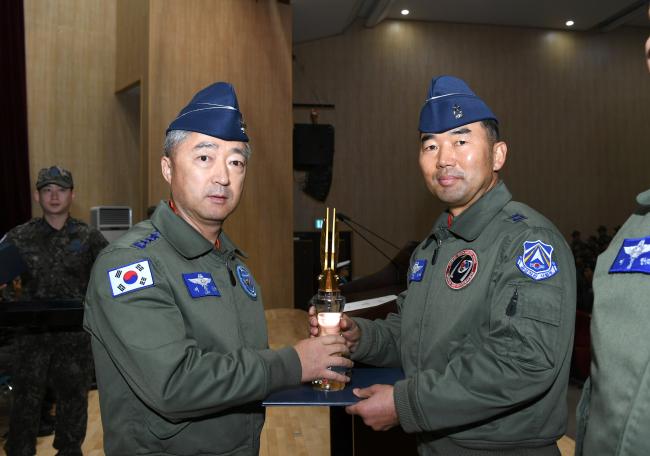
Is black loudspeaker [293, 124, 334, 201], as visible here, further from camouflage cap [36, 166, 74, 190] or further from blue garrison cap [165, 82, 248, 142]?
blue garrison cap [165, 82, 248, 142]

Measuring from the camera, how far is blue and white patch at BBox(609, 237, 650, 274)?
869 millimetres

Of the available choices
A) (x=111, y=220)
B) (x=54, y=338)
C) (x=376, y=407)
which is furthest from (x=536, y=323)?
(x=111, y=220)

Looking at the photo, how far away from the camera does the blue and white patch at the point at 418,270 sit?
1552 mm

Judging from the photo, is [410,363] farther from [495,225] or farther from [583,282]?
[583,282]

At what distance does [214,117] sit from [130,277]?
1.48 feet

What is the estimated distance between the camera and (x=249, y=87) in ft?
21.7

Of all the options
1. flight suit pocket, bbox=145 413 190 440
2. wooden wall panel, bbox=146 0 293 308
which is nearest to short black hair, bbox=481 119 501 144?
flight suit pocket, bbox=145 413 190 440

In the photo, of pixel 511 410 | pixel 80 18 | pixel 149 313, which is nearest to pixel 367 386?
pixel 511 410

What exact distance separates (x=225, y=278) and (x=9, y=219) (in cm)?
583

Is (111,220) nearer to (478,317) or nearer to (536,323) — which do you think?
(478,317)

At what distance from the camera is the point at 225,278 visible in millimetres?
1417

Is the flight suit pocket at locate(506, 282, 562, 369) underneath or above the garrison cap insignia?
underneath

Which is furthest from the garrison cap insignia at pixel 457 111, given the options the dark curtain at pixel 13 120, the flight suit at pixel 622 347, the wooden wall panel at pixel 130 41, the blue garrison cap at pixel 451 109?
the dark curtain at pixel 13 120

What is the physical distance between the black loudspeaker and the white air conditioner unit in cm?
274
